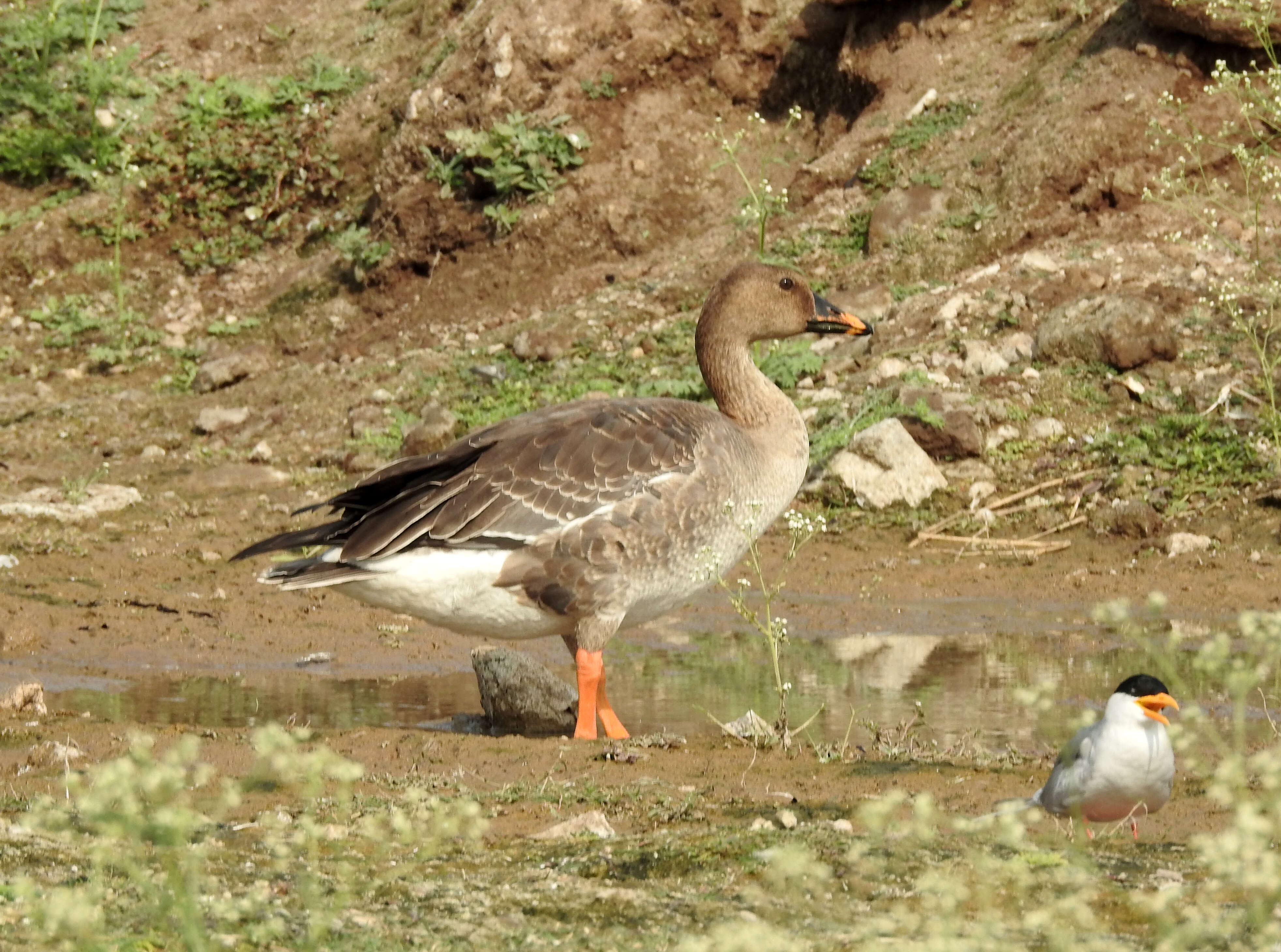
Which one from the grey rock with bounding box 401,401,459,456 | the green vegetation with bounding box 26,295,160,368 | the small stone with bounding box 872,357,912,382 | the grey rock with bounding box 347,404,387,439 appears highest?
the small stone with bounding box 872,357,912,382

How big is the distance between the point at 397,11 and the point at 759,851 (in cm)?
1873

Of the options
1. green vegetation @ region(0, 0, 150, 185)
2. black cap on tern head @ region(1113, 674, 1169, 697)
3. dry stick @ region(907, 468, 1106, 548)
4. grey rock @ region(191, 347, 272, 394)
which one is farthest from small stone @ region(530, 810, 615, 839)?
green vegetation @ region(0, 0, 150, 185)

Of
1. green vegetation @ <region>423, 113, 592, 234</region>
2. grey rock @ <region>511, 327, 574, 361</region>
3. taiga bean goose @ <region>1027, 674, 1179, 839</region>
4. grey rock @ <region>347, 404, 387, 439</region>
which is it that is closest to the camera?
taiga bean goose @ <region>1027, 674, 1179, 839</region>

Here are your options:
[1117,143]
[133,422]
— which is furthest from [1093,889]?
[133,422]

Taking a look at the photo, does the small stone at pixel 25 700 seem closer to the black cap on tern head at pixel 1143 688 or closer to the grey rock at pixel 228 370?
the black cap on tern head at pixel 1143 688

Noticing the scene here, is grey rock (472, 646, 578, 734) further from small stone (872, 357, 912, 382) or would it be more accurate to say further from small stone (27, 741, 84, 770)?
small stone (872, 357, 912, 382)

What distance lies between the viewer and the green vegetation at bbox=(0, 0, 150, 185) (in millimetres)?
20188

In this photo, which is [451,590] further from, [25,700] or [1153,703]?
[1153,703]

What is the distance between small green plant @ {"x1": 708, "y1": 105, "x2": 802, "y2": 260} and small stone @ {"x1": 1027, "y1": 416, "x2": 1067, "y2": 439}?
2.78m

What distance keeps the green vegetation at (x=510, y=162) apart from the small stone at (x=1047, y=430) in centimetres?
653

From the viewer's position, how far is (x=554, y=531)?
7363 millimetres

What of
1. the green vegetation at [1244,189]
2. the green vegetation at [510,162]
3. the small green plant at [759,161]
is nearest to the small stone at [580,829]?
the green vegetation at [1244,189]

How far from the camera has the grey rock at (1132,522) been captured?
10992 millimetres

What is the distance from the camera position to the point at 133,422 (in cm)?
1540
